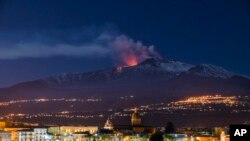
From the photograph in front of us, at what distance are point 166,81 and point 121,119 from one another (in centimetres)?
2795

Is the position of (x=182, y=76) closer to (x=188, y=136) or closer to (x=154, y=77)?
(x=154, y=77)

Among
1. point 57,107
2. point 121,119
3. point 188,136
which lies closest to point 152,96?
point 57,107

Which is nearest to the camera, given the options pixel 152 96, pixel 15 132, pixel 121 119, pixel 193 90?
pixel 15 132

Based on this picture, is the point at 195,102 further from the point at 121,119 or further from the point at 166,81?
the point at 166,81

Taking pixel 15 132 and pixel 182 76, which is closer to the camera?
pixel 15 132

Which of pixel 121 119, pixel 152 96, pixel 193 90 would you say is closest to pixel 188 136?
pixel 121 119

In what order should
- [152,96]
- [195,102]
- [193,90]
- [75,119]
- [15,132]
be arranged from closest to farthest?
[15,132] → [75,119] → [195,102] → [152,96] → [193,90]

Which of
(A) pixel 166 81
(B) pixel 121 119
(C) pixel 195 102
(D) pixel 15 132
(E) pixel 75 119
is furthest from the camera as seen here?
(A) pixel 166 81

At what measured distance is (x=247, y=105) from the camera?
2221 inches

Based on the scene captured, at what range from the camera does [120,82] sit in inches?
3216

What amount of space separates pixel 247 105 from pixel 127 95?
13.8 metres

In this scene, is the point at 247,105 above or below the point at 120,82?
below

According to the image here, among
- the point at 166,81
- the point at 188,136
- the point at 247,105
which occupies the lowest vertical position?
the point at 188,136

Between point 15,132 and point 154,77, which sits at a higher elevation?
point 154,77
